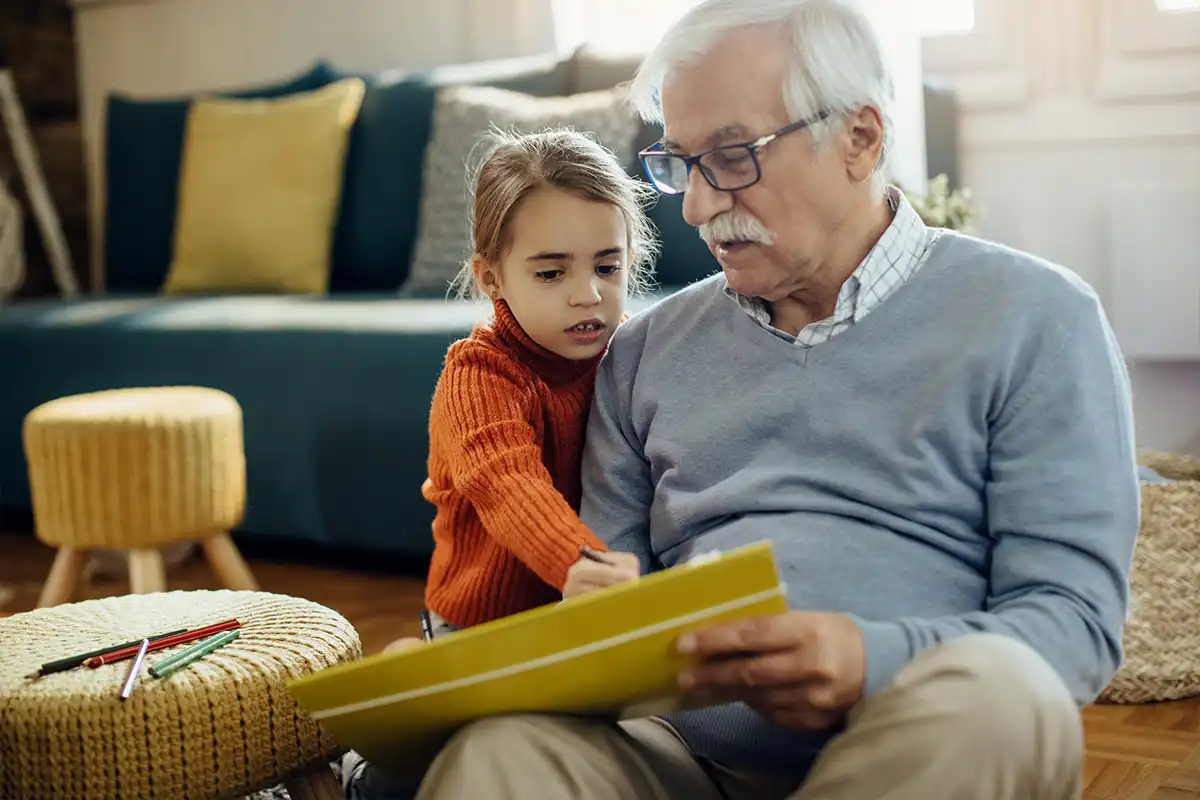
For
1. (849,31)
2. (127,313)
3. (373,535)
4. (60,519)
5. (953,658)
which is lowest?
(373,535)

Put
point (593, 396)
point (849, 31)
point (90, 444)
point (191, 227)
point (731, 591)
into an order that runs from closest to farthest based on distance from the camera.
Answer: point (731, 591) < point (849, 31) < point (593, 396) < point (90, 444) < point (191, 227)

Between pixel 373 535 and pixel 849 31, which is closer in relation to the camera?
pixel 849 31

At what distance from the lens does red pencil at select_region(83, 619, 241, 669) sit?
1.34 m

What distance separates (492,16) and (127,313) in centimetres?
124

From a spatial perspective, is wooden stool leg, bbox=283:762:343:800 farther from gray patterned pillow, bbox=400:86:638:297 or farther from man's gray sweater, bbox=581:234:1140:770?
gray patterned pillow, bbox=400:86:638:297

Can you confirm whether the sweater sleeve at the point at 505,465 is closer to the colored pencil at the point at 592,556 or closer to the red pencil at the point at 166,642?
the colored pencil at the point at 592,556

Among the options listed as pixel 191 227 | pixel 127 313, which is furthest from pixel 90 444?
pixel 191 227

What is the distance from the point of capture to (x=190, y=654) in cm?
133

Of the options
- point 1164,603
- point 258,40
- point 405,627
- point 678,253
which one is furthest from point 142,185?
point 1164,603

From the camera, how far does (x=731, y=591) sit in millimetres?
911

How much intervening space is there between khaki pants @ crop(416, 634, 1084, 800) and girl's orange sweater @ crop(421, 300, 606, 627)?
0.29 meters

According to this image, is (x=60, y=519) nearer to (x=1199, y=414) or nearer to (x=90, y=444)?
(x=90, y=444)

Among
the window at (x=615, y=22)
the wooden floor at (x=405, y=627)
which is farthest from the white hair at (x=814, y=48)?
the window at (x=615, y=22)

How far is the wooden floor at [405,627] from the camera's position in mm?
1724
